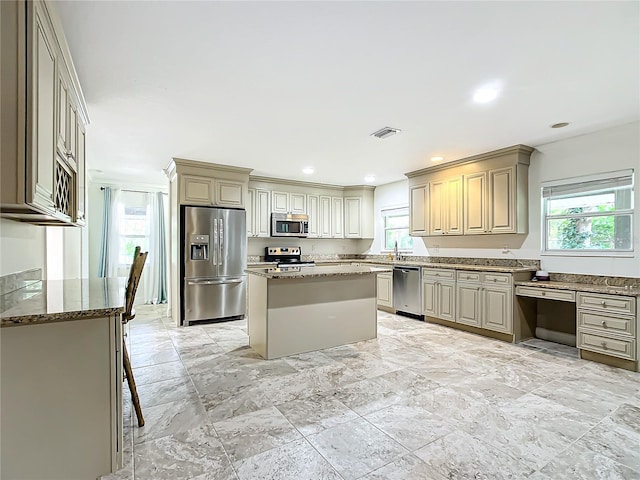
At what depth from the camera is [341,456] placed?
1.95 metres

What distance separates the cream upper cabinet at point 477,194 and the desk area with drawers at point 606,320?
3.55 ft

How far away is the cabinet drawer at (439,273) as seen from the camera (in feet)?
Result: 15.8

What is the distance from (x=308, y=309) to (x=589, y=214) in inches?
138

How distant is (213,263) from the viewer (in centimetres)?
514

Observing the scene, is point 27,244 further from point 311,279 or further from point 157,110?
point 311,279

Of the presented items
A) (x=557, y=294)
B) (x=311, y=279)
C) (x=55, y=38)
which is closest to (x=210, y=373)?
(x=311, y=279)

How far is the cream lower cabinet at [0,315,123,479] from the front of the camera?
152 cm

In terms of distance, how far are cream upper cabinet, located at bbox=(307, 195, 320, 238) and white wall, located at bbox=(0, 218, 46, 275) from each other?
448 cm

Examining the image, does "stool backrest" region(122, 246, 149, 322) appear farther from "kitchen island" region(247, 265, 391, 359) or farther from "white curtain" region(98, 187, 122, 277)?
"white curtain" region(98, 187, 122, 277)

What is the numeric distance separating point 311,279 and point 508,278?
8.12 feet

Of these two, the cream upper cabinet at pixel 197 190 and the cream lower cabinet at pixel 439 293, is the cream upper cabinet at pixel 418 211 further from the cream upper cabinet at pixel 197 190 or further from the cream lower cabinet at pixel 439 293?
the cream upper cabinet at pixel 197 190

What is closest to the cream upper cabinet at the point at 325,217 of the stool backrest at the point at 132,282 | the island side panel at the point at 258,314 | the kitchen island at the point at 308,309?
the kitchen island at the point at 308,309

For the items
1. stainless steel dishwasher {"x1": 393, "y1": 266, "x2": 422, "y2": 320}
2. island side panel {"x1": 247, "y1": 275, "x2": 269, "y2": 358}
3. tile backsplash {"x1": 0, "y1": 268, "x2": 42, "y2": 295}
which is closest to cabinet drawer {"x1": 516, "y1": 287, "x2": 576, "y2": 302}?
stainless steel dishwasher {"x1": 393, "y1": 266, "x2": 422, "y2": 320}

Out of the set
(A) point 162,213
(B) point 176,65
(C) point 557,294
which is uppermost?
(B) point 176,65
